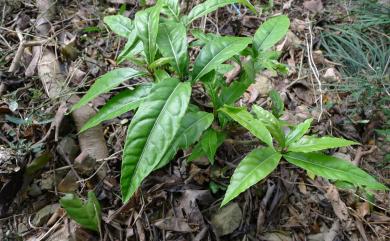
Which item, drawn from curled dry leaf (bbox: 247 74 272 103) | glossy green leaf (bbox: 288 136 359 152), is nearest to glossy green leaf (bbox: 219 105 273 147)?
glossy green leaf (bbox: 288 136 359 152)

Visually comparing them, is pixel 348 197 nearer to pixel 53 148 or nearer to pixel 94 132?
pixel 94 132

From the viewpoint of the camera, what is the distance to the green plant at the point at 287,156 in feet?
4.73

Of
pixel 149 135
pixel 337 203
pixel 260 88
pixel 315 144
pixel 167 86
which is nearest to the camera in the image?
pixel 149 135

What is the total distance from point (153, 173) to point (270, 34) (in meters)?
0.97

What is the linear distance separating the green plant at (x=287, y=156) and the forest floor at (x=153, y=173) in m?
0.36

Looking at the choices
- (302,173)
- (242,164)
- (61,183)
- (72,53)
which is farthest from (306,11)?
(61,183)

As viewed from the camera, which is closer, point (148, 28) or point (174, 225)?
point (148, 28)

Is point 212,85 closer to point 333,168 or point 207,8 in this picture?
point 207,8

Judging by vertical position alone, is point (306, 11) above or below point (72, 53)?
below

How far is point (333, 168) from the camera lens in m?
1.51

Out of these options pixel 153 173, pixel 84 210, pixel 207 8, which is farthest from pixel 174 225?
pixel 207 8

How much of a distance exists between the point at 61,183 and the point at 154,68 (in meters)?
0.77

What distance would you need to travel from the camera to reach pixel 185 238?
70.3 inches

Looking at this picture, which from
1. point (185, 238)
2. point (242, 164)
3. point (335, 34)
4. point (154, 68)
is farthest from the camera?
point (335, 34)
